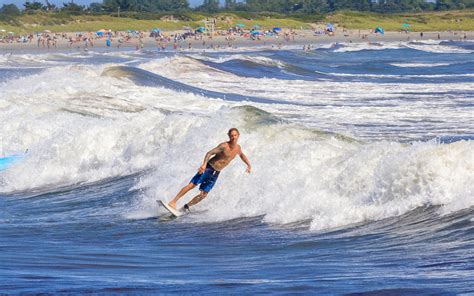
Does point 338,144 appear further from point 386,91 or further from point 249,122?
point 386,91

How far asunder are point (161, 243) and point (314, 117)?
17.1 meters

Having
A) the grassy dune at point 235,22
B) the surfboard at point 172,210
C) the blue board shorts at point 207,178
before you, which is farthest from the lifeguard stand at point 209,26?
the blue board shorts at point 207,178

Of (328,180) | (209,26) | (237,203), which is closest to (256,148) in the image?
(237,203)

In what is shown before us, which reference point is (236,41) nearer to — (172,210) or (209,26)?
(209,26)

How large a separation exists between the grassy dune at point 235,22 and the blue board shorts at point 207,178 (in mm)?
91077

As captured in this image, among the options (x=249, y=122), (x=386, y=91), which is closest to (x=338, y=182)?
(x=249, y=122)

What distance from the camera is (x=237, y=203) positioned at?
15.1 meters

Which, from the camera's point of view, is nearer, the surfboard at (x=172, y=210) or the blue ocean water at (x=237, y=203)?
the blue ocean water at (x=237, y=203)

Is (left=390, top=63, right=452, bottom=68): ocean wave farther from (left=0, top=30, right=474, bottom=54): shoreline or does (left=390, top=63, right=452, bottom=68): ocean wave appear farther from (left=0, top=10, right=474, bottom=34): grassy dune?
(left=0, top=10, right=474, bottom=34): grassy dune

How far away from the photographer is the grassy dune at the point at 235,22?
10719cm

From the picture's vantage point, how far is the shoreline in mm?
84688

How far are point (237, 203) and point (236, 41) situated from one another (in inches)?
3378

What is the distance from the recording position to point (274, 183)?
49.9 feet

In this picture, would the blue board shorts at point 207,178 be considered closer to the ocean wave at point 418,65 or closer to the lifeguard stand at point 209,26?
the ocean wave at point 418,65
